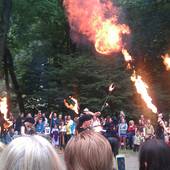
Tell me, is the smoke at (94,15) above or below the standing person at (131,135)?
above

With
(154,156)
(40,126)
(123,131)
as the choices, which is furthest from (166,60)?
(154,156)

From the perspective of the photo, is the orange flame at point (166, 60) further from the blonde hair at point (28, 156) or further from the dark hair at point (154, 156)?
the blonde hair at point (28, 156)

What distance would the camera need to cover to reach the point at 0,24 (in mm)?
23266

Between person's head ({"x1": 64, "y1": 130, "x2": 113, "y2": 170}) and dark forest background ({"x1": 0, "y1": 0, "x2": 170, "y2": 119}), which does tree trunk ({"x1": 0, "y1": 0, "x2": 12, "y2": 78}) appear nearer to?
dark forest background ({"x1": 0, "y1": 0, "x2": 170, "y2": 119})

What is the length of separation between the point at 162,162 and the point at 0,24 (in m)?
20.6

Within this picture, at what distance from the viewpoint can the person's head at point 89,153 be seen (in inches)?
122

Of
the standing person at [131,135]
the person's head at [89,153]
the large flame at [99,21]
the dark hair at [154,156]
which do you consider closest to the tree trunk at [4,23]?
the large flame at [99,21]

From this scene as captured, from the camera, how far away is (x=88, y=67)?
28.2 m

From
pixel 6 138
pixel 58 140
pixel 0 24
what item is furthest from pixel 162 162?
pixel 0 24

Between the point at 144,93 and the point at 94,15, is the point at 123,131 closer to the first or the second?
the point at 94,15

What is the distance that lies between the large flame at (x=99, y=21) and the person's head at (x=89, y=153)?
21911 mm

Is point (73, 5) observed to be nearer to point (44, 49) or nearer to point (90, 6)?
point (90, 6)

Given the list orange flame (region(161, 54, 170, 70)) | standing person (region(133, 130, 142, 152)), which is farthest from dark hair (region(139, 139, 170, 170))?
orange flame (region(161, 54, 170, 70))

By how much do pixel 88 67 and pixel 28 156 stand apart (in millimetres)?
25760
